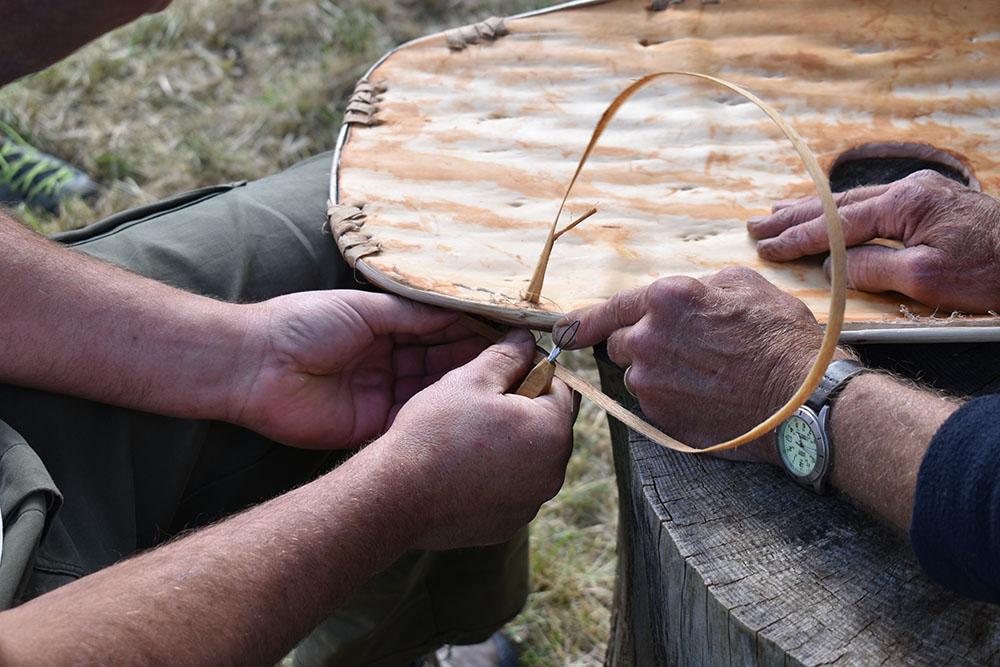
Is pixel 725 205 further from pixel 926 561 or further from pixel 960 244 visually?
pixel 926 561

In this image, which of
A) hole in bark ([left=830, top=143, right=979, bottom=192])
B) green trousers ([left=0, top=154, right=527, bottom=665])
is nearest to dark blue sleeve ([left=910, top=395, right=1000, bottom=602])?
hole in bark ([left=830, top=143, right=979, bottom=192])

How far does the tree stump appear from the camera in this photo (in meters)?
0.99

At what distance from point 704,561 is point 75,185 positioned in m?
2.68

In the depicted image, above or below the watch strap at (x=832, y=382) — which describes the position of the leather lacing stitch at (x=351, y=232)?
above

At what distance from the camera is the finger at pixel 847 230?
125 cm

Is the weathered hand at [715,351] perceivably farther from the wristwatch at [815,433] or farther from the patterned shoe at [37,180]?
the patterned shoe at [37,180]

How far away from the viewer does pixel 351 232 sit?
1388 mm

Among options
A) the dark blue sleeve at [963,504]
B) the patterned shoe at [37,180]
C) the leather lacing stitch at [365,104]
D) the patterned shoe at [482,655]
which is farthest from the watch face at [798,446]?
the patterned shoe at [37,180]

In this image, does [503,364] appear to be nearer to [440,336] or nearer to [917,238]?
[440,336]

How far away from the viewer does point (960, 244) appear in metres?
1.19

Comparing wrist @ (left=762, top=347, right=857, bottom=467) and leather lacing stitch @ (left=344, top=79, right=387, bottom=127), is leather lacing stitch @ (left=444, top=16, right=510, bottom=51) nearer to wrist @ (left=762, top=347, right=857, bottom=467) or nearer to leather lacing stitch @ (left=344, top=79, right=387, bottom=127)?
leather lacing stitch @ (left=344, top=79, right=387, bottom=127)

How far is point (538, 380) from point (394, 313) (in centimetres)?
22

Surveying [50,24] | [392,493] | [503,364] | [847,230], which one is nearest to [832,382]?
[847,230]

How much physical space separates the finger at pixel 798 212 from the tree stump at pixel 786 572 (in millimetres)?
198
